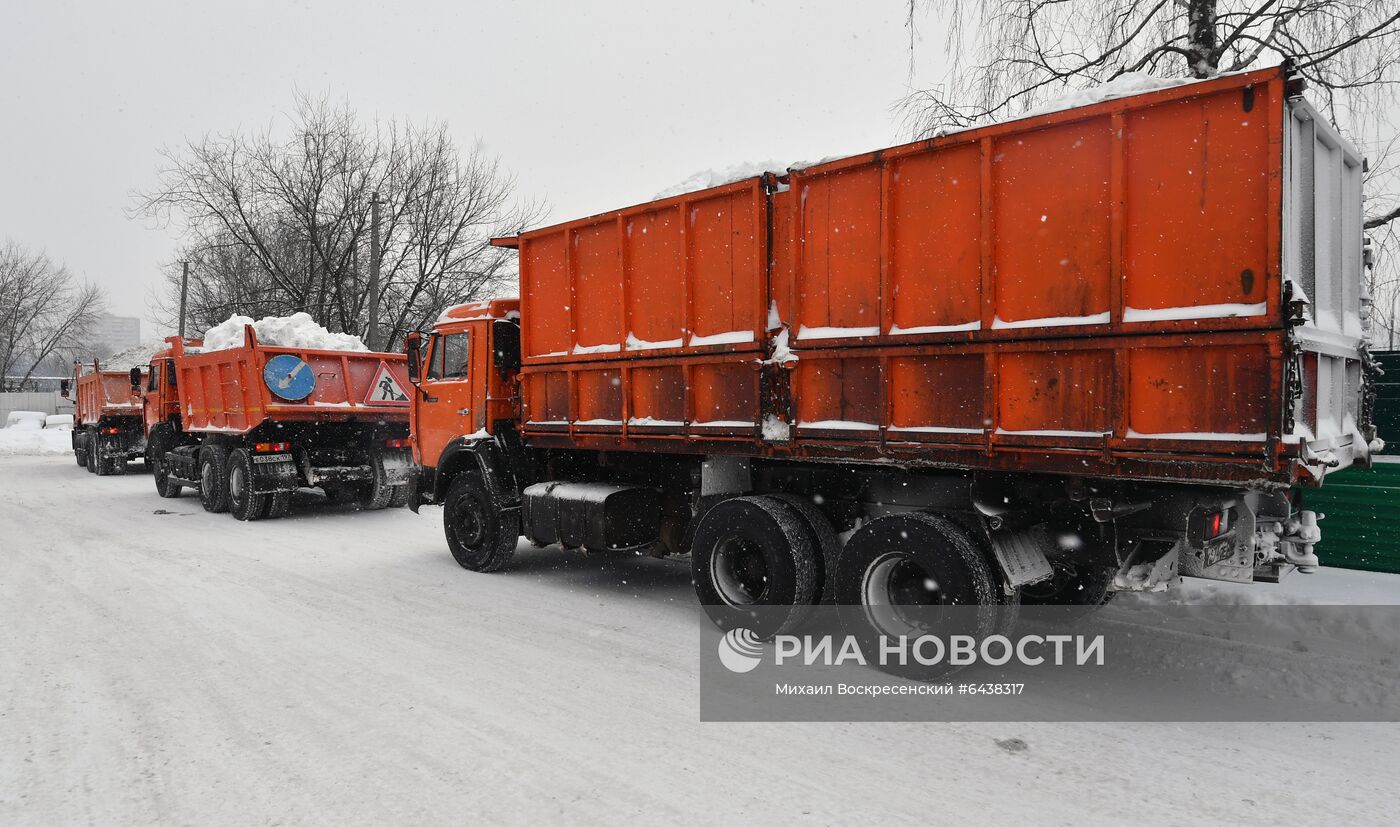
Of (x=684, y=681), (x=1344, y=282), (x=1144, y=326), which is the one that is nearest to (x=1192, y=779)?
(x=1144, y=326)

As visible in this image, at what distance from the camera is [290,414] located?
12.1 m

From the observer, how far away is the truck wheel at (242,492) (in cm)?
1209

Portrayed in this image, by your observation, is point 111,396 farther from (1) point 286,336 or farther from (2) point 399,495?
(2) point 399,495

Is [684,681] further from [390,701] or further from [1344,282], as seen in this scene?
[1344,282]

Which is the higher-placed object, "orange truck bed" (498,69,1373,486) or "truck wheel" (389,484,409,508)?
"orange truck bed" (498,69,1373,486)

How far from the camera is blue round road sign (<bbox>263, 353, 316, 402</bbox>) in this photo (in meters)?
12.0

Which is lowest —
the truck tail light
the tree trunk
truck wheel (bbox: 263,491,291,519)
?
truck wheel (bbox: 263,491,291,519)

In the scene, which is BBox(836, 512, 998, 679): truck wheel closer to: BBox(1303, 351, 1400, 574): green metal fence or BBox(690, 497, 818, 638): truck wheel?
BBox(690, 497, 818, 638): truck wheel

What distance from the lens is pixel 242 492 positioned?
12.4m

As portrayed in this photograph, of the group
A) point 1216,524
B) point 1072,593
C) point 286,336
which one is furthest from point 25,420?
point 1216,524

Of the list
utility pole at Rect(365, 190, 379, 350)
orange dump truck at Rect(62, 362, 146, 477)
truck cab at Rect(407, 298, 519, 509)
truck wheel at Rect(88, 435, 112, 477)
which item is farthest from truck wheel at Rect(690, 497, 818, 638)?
truck wheel at Rect(88, 435, 112, 477)

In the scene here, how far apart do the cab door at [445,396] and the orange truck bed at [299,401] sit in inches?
159

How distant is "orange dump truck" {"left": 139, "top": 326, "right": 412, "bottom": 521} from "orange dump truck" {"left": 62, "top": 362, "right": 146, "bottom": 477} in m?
8.22

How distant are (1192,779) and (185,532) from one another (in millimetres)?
11393
